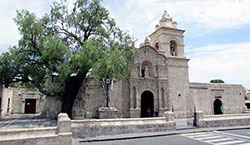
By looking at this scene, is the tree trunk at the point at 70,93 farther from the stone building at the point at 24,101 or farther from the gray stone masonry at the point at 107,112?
the stone building at the point at 24,101

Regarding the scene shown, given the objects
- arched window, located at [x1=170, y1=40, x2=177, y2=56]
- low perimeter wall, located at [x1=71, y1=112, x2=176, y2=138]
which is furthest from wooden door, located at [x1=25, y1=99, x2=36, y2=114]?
arched window, located at [x1=170, y1=40, x2=177, y2=56]

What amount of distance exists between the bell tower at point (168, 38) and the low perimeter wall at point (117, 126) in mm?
11862

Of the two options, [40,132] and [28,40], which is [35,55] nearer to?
[28,40]

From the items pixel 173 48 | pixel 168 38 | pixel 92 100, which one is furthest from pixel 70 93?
pixel 173 48

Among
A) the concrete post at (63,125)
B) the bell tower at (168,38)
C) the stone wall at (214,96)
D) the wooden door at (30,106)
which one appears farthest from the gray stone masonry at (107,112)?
the wooden door at (30,106)

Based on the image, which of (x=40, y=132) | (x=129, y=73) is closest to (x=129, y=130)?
(x=40, y=132)

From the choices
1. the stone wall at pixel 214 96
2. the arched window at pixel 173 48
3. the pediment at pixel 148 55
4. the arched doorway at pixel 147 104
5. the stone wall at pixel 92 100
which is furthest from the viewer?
the arched window at pixel 173 48

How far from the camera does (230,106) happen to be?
83.4ft

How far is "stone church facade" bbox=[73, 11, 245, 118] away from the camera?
17967 millimetres

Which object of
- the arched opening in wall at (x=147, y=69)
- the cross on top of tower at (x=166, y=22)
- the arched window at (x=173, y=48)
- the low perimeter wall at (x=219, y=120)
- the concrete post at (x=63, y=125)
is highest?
the cross on top of tower at (x=166, y=22)

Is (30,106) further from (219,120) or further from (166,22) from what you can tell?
(219,120)

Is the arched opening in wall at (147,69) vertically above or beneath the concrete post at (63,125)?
above

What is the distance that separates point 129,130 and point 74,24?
10160 mm

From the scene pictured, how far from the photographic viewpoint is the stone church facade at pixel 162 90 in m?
18.0
